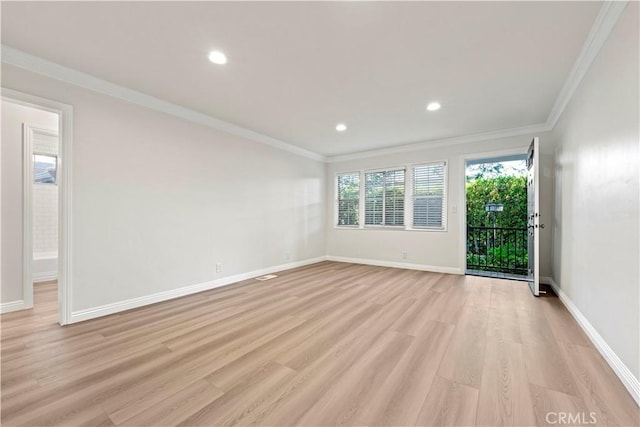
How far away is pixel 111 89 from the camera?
2.89m

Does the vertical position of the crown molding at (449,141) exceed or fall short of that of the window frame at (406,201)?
it exceeds it

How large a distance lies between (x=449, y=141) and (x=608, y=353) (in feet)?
12.5

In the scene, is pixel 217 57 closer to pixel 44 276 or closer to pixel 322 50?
pixel 322 50

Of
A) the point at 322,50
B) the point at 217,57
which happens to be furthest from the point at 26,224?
the point at 322,50

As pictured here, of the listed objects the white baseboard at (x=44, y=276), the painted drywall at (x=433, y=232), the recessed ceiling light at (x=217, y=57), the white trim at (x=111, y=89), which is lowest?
the white baseboard at (x=44, y=276)

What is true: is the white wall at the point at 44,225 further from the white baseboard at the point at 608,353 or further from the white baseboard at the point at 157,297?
the white baseboard at the point at 608,353

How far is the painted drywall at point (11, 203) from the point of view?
2.97 m

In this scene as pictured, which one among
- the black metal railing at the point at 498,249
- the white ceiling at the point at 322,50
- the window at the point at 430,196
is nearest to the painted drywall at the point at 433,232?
the window at the point at 430,196

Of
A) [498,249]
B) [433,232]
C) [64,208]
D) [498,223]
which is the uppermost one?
[64,208]

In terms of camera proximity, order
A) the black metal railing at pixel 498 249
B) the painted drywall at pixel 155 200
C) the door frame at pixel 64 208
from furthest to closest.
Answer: the black metal railing at pixel 498 249, the painted drywall at pixel 155 200, the door frame at pixel 64 208

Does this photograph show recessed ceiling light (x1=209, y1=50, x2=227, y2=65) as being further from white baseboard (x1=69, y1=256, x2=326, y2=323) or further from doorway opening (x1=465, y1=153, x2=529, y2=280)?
doorway opening (x1=465, y1=153, x2=529, y2=280)

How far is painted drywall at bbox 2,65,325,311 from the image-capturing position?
2701mm

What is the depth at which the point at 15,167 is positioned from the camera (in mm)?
3049

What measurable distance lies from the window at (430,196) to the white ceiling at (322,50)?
1.55 meters
